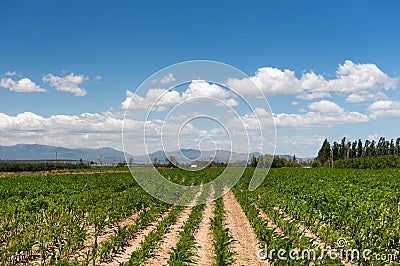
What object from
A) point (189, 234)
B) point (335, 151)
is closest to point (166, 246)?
point (189, 234)

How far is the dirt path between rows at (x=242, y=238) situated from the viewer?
976 centimetres

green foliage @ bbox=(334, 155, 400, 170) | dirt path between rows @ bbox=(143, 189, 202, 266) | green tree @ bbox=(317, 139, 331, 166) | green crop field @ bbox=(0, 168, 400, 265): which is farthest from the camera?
green tree @ bbox=(317, 139, 331, 166)

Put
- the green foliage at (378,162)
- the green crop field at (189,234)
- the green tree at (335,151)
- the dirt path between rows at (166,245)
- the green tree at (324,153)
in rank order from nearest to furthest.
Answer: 1. the green crop field at (189,234)
2. the dirt path between rows at (166,245)
3. the green foliage at (378,162)
4. the green tree at (324,153)
5. the green tree at (335,151)

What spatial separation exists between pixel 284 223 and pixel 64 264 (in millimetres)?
7257

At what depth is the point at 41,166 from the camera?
227 feet

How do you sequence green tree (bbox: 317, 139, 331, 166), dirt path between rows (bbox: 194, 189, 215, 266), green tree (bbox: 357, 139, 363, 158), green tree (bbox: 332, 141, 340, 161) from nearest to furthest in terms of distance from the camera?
1. dirt path between rows (bbox: 194, 189, 215, 266)
2. green tree (bbox: 317, 139, 331, 166)
3. green tree (bbox: 332, 141, 340, 161)
4. green tree (bbox: 357, 139, 363, 158)

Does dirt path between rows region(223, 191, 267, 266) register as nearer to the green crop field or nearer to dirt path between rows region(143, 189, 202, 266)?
the green crop field

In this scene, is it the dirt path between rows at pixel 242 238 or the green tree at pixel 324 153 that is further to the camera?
the green tree at pixel 324 153

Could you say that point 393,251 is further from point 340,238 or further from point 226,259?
point 226,259

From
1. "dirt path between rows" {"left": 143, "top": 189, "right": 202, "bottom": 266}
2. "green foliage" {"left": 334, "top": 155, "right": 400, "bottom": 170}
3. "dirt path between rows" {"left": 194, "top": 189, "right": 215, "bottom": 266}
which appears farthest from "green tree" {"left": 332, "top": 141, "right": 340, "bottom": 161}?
"dirt path between rows" {"left": 143, "top": 189, "right": 202, "bottom": 266}

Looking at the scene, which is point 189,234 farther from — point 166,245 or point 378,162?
point 378,162

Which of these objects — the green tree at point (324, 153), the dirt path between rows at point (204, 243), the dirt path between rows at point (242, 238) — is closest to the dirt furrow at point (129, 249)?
the dirt path between rows at point (204, 243)

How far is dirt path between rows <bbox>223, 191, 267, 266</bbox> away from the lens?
9.76m

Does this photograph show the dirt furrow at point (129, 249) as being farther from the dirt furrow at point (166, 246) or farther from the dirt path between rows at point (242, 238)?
the dirt path between rows at point (242, 238)
